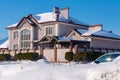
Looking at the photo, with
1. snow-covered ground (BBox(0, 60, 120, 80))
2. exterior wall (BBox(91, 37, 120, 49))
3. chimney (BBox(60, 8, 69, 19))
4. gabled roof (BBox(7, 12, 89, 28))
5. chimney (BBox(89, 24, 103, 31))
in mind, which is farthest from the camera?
chimney (BBox(60, 8, 69, 19))

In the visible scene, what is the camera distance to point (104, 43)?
46688mm

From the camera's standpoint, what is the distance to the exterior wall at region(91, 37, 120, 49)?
4485 cm

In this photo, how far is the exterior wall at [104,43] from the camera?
4485 centimetres

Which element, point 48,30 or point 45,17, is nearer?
point 48,30

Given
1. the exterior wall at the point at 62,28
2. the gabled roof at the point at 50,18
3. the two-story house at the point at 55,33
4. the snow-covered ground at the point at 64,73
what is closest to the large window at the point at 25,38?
the two-story house at the point at 55,33

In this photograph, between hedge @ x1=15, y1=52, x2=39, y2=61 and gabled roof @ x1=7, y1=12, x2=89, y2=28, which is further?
gabled roof @ x1=7, y1=12, x2=89, y2=28

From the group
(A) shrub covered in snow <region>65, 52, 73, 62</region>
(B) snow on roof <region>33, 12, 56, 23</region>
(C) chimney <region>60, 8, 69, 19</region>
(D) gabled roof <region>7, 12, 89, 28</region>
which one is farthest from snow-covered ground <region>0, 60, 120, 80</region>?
(C) chimney <region>60, 8, 69, 19</region>

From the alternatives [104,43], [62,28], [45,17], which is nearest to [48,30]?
[62,28]

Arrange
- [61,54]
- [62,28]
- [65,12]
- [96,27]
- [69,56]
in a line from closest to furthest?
[69,56]
[61,54]
[62,28]
[96,27]
[65,12]

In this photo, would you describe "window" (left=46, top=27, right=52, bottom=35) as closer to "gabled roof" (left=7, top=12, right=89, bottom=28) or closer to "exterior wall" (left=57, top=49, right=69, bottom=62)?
"gabled roof" (left=7, top=12, right=89, bottom=28)

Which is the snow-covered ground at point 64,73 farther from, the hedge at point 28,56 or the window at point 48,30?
the window at point 48,30

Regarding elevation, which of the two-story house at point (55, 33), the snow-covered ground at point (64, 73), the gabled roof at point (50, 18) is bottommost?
the snow-covered ground at point (64, 73)

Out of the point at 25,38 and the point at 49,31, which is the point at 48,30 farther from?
the point at 25,38

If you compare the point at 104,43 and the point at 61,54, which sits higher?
the point at 104,43
